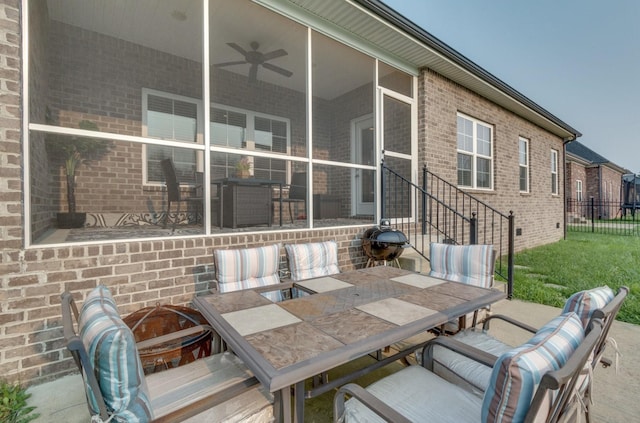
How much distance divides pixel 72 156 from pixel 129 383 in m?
→ 4.27

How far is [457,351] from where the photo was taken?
56.9 inches

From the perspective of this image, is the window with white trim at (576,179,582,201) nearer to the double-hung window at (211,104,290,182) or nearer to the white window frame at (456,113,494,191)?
the white window frame at (456,113,494,191)

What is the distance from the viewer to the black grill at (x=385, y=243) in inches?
141

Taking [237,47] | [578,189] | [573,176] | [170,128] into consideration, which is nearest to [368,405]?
[237,47]

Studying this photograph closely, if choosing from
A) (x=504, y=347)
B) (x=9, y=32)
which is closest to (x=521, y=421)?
(x=504, y=347)

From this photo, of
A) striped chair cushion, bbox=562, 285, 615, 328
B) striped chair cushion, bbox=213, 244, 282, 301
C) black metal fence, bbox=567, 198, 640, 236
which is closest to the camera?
striped chair cushion, bbox=562, 285, 615, 328

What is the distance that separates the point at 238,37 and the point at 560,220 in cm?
1128

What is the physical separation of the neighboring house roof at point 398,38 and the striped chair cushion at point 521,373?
406cm

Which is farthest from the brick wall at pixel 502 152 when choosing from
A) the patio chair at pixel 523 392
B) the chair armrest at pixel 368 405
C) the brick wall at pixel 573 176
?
the brick wall at pixel 573 176

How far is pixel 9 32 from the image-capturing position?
6.95 feet

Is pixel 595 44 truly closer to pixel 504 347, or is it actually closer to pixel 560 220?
pixel 560 220

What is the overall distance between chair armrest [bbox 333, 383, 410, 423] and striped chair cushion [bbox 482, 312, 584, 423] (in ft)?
0.95

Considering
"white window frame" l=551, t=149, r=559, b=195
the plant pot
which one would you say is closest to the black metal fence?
"white window frame" l=551, t=149, r=559, b=195

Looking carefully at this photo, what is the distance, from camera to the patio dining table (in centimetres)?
120
